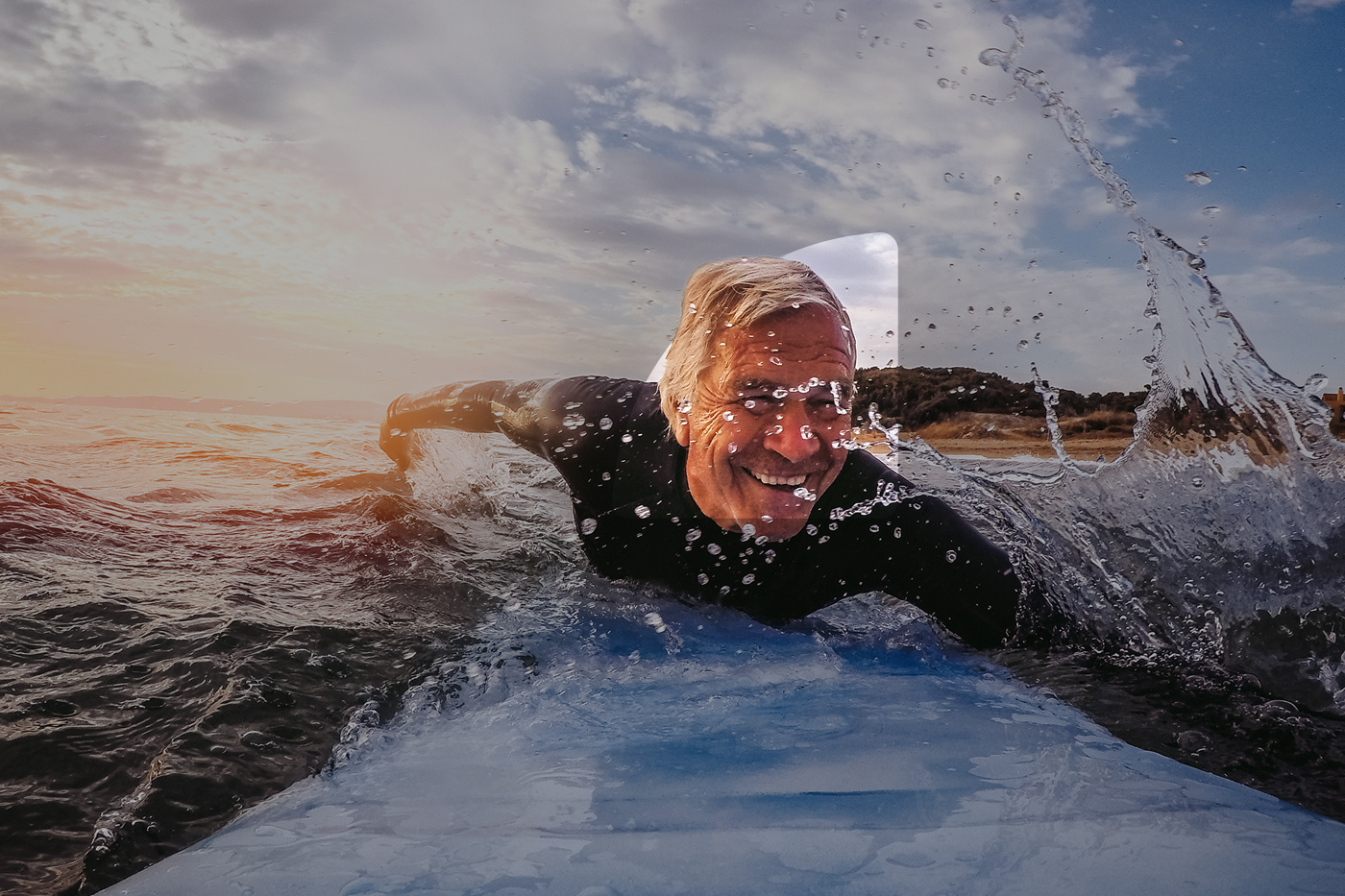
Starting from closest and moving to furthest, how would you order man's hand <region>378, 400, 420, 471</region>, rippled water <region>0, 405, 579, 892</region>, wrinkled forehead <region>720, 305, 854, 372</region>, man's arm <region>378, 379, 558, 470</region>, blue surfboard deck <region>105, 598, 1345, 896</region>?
blue surfboard deck <region>105, 598, 1345, 896</region>, rippled water <region>0, 405, 579, 892</region>, wrinkled forehead <region>720, 305, 854, 372</region>, man's arm <region>378, 379, 558, 470</region>, man's hand <region>378, 400, 420, 471</region>

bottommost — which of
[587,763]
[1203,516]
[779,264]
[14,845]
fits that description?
[14,845]

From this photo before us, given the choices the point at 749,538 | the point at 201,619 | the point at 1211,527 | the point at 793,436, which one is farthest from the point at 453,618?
the point at 1211,527

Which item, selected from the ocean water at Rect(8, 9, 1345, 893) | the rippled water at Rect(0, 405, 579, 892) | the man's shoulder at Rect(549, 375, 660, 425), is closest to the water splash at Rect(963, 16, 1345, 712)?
the ocean water at Rect(8, 9, 1345, 893)

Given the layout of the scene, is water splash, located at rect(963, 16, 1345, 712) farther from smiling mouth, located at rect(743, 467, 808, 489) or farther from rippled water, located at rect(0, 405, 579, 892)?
rippled water, located at rect(0, 405, 579, 892)

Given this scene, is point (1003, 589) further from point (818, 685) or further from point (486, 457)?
point (486, 457)

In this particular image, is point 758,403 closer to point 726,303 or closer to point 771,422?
point 771,422

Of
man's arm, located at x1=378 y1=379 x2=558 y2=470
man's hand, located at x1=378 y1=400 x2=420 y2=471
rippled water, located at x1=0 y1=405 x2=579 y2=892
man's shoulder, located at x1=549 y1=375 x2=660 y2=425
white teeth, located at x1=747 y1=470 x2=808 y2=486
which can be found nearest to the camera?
rippled water, located at x1=0 y1=405 x2=579 y2=892

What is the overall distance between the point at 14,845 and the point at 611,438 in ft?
6.68

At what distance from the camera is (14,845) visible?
1.46 metres

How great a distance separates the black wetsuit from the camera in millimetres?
2711

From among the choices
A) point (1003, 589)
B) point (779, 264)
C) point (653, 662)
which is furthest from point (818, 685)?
point (779, 264)

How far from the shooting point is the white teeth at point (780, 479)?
2.75 m

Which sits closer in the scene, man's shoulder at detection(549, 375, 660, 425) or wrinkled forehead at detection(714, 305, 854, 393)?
wrinkled forehead at detection(714, 305, 854, 393)

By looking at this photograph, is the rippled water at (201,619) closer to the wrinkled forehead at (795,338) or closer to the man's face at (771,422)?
the man's face at (771,422)
